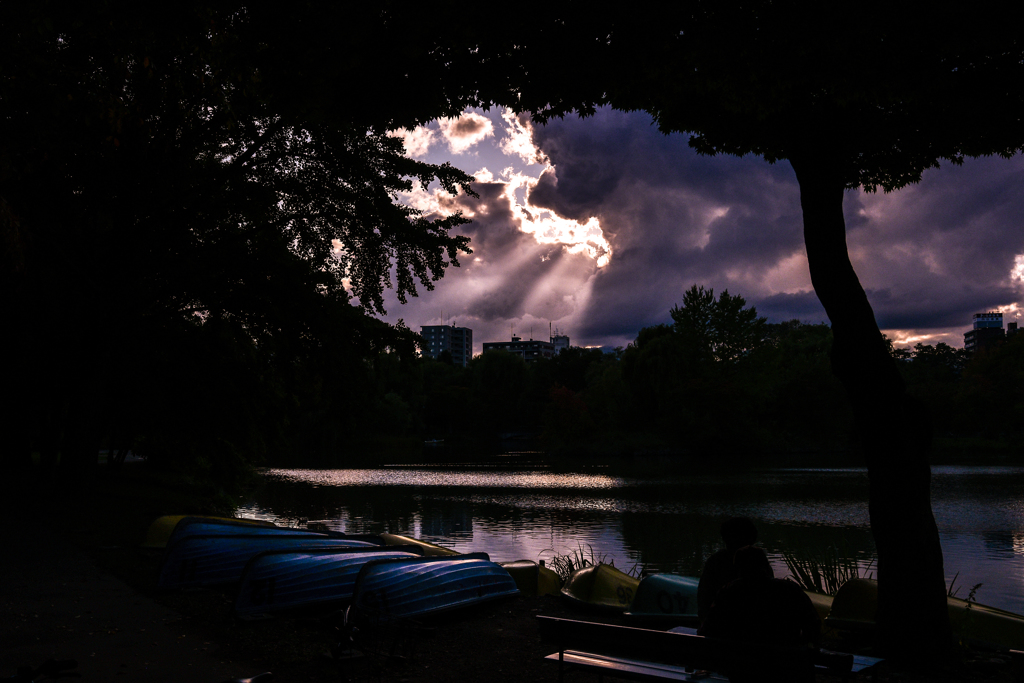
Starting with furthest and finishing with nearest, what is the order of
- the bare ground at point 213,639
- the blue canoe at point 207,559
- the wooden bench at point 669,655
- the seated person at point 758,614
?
the blue canoe at point 207,559 < the bare ground at point 213,639 < the seated person at point 758,614 < the wooden bench at point 669,655

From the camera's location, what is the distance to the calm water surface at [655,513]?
58.7ft

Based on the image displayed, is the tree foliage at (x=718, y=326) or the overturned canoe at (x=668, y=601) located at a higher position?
the tree foliage at (x=718, y=326)

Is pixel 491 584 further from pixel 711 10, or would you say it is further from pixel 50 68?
pixel 50 68

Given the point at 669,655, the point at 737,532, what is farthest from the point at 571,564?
the point at 669,655

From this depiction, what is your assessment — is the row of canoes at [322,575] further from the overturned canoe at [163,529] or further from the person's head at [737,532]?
the person's head at [737,532]

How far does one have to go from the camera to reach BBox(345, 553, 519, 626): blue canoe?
25.7 ft

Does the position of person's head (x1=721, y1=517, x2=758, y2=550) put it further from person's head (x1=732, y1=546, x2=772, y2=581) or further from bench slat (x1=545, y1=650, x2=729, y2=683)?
bench slat (x1=545, y1=650, x2=729, y2=683)

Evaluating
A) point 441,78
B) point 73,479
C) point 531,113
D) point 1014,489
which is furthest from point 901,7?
point 1014,489

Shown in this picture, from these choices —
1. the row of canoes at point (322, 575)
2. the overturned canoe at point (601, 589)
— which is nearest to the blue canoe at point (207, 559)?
the row of canoes at point (322, 575)

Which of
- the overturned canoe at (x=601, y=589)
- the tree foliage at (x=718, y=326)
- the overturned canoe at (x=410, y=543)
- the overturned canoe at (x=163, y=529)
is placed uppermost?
the tree foliage at (x=718, y=326)

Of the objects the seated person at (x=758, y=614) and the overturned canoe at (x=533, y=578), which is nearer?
the seated person at (x=758, y=614)

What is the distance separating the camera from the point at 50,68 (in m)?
7.91

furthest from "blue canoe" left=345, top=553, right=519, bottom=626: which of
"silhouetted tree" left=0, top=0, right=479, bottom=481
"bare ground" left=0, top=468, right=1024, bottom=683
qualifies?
"silhouetted tree" left=0, top=0, right=479, bottom=481

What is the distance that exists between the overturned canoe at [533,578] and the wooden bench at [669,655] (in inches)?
275
